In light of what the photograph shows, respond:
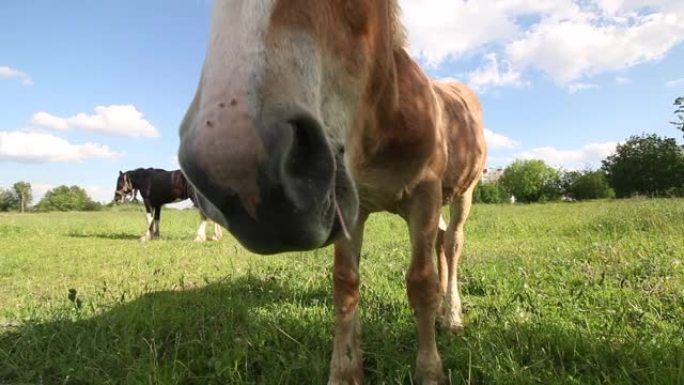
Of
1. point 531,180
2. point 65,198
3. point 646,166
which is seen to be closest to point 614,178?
point 646,166

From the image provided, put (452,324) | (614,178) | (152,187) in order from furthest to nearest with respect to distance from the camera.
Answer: (614,178) < (152,187) < (452,324)

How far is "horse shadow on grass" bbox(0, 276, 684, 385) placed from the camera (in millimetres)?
2520

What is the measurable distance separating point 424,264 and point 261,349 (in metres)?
1.14

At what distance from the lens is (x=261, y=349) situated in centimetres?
289

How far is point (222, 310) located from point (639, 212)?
8907 millimetres

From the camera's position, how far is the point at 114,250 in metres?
9.92

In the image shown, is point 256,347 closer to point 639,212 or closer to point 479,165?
point 479,165

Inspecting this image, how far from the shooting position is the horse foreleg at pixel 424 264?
8.90ft

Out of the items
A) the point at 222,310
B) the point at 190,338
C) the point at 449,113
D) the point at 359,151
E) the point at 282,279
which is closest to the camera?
the point at 359,151

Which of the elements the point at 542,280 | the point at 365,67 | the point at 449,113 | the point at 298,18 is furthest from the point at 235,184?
the point at 542,280

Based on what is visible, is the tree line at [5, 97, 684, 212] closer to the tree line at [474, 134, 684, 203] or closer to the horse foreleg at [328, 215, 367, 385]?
the tree line at [474, 134, 684, 203]

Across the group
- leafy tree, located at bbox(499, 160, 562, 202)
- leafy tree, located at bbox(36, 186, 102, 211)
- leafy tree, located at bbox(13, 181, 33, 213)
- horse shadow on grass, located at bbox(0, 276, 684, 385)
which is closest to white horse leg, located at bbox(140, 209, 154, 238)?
horse shadow on grass, located at bbox(0, 276, 684, 385)

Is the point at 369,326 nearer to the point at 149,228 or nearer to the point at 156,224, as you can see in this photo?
the point at 149,228

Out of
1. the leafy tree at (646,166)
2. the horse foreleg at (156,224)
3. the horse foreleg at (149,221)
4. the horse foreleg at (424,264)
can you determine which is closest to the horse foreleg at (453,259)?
the horse foreleg at (424,264)
